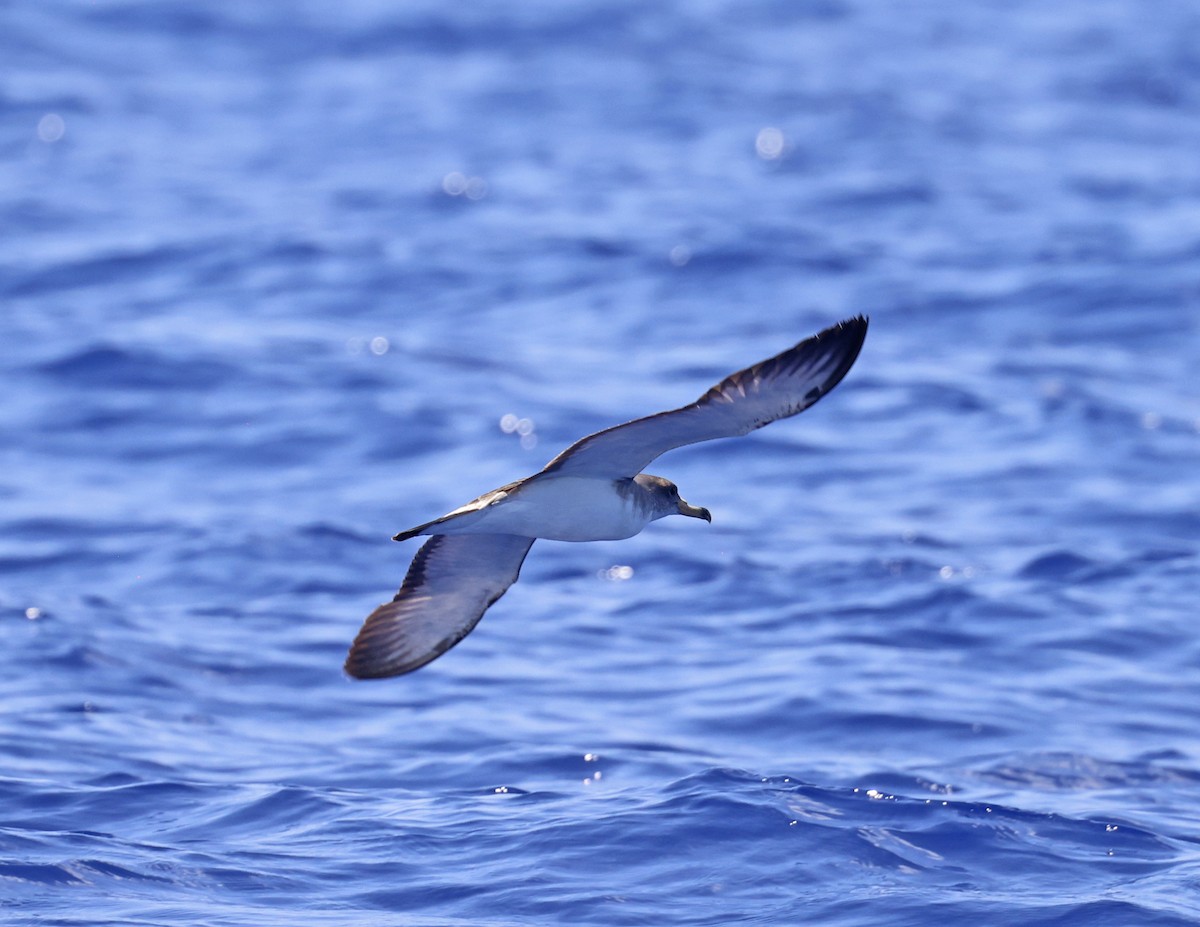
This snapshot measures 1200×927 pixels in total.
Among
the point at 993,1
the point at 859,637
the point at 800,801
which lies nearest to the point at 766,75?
the point at 993,1

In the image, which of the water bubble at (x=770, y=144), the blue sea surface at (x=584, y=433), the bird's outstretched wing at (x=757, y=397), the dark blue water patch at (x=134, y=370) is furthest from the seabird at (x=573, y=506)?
the water bubble at (x=770, y=144)

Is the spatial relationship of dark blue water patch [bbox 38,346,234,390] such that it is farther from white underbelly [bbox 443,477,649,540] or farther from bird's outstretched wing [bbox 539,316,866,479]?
bird's outstretched wing [bbox 539,316,866,479]

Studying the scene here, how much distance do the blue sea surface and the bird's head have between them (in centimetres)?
195

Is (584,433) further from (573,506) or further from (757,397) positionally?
(757,397)

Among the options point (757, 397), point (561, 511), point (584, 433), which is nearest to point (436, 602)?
point (561, 511)

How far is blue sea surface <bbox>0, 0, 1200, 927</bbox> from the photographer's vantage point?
9.39 meters

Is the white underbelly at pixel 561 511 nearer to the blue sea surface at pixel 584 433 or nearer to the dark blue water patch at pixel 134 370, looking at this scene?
the blue sea surface at pixel 584 433

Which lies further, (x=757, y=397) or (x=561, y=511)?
(x=561, y=511)

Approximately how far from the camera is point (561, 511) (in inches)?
304

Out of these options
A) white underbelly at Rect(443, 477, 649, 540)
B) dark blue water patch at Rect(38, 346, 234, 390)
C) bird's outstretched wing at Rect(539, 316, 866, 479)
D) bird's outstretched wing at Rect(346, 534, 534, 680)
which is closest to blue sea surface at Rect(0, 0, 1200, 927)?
dark blue water patch at Rect(38, 346, 234, 390)

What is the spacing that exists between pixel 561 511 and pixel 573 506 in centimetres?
6

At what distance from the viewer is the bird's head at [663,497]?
797cm

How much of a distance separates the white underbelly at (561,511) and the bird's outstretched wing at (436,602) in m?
0.65

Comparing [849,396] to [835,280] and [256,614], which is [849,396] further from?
[256,614]
